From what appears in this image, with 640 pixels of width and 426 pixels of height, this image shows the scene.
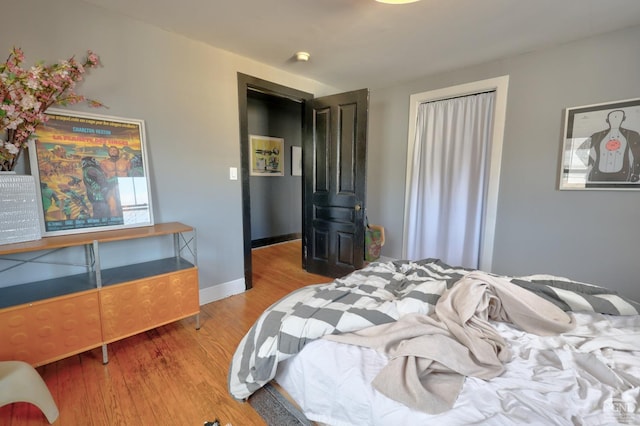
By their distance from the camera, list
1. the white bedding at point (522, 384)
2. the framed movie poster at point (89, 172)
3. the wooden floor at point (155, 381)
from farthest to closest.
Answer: the framed movie poster at point (89, 172) < the wooden floor at point (155, 381) < the white bedding at point (522, 384)

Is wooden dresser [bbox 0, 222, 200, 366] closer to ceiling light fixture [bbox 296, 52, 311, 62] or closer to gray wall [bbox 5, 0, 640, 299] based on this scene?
gray wall [bbox 5, 0, 640, 299]

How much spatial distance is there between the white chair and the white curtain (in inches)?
130

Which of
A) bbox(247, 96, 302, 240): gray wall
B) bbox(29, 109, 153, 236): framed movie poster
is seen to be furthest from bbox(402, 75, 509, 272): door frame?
bbox(29, 109, 153, 236): framed movie poster

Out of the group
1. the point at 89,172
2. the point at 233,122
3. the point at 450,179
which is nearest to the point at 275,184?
the point at 233,122

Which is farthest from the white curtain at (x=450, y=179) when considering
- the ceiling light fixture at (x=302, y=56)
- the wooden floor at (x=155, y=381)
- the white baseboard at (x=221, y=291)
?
the wooden floor at (x=155, y=381)

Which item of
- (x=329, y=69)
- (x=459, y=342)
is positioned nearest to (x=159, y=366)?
(x=459, y=342)

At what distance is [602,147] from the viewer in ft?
7.49

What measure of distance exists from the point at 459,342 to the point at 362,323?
0.37 metres

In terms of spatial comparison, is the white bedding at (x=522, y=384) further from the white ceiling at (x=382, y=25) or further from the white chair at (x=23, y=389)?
the white ceiling at (x=382, y=25)

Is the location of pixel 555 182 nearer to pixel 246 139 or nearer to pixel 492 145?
pixel 492 145

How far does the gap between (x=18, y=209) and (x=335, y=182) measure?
2483 mm

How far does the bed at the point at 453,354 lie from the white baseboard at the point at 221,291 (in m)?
1.38

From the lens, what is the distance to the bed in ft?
2.70

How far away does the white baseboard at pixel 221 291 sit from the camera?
105 inches
